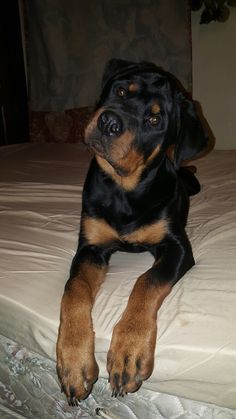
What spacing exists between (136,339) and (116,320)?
0.11 meters

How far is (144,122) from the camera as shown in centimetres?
160

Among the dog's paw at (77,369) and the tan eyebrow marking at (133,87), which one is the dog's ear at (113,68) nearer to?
the tan eyebrow marking at (133,87)

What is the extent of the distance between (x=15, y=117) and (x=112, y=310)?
3.85 metres

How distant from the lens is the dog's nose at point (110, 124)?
1435 millimetres

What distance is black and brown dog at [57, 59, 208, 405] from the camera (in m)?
1.30

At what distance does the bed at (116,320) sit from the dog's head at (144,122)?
41cm

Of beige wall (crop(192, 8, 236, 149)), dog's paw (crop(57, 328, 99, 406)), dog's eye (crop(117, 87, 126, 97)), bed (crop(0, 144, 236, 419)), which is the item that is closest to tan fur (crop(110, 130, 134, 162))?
dog's eye (crop(117, 87, 126, 97))

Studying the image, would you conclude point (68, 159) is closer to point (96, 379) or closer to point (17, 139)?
point (17, 139)

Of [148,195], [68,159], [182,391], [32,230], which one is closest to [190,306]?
[182,391]

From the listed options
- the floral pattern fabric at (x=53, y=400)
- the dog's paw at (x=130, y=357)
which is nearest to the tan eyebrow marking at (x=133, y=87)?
the dog's paw at (x=130, y=357)

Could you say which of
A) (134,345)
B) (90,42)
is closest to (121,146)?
(134,345)

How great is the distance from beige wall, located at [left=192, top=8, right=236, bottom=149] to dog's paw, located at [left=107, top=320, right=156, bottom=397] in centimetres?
343

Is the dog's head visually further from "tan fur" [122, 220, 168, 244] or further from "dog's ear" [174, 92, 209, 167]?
"tan fur" [122, 220, 168, 244]

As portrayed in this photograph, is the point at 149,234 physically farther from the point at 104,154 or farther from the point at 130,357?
the point at 130,357
